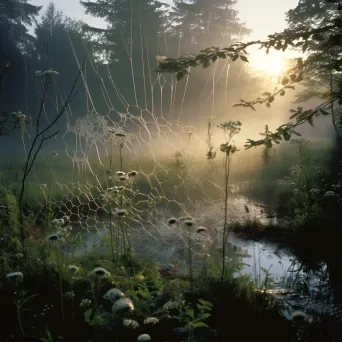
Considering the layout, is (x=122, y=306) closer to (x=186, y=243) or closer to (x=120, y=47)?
(x=186, y=243)

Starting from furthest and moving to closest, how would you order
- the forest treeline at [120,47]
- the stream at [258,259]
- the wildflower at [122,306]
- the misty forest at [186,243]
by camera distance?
the forest treeline at [120,47] < the stream at [258,259] < the misty forest at [186,243] < the wildflower at [122,306]

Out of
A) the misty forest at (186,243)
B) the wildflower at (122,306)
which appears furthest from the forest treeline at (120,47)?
the wildflower at (122,306)

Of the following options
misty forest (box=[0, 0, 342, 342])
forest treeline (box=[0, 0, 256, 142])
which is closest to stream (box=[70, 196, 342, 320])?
misty forest (box=[0, 0, 342, 342])

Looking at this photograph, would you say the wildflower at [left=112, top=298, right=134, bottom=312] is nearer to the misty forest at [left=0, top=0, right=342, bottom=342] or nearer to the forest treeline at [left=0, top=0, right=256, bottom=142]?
the misty forest at [left=0, top=0, right=342, bottom=342]

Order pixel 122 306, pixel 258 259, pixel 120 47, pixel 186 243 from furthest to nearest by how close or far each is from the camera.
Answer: pixel 120 47, pixel 186 243, pixel 258 259, pixel 122 306

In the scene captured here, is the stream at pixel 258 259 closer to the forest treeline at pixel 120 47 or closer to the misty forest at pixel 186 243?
the misty forest at pixel 186 243

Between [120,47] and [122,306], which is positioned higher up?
[120,47]

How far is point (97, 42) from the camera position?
28.5 m

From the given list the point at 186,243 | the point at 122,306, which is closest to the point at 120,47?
the point at 186,243

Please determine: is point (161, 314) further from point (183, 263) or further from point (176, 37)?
point (176, 37)

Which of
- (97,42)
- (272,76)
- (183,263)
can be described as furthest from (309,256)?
(97,42)

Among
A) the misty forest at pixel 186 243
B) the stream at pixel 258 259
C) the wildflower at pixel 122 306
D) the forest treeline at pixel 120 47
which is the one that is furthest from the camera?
the forest treeline at pixel 120 47

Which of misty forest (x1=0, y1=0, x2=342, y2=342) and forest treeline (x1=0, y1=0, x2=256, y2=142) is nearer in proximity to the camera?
misty forest (x1=0, y1=0, x2=342, y2=342)

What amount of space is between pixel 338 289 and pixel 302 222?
2138mm
